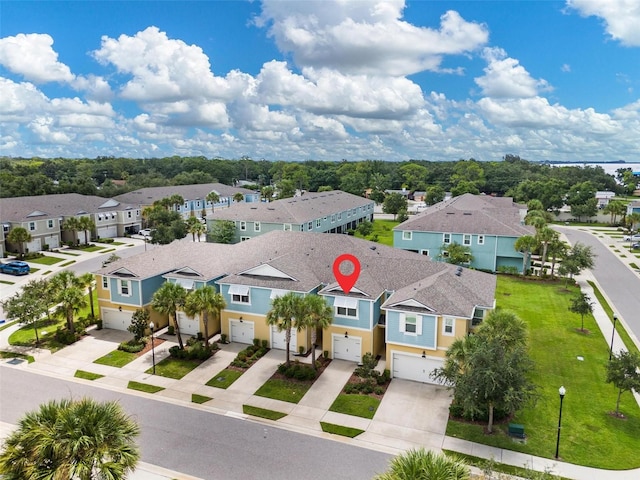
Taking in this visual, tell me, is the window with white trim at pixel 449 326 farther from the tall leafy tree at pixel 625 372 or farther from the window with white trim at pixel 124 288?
the window with white trim at pixel 124 288

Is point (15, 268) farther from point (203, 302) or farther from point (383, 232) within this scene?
point (383, 232)

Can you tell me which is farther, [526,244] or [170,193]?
[170,193]

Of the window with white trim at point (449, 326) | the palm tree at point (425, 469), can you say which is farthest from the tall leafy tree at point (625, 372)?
the palm tree at point (425, 469)

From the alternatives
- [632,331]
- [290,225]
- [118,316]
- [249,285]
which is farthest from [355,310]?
[290,225]

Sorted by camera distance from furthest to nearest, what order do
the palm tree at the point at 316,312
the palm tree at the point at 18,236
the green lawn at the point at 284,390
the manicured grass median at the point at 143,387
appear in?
1. the palm tree at the point at 18,236
2. the palm tree at the point at 316,312
3. the manicured grass median at the point at 143,387
4. the green lawn at the point at 284,390

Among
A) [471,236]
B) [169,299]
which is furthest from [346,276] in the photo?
[471,236]

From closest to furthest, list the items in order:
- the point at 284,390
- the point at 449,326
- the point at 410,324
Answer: the point at 284,390 < the point at 449,326 < the point at 410,324
